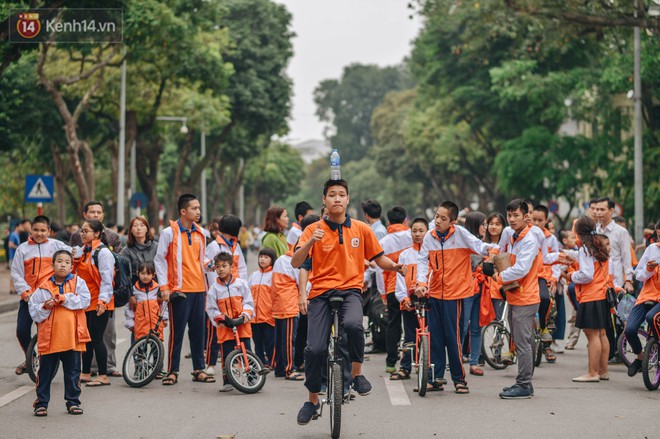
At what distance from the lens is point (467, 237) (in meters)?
10.2

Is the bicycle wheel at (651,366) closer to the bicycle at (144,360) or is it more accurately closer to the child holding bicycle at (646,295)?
the child holding bicycle at (646,295)

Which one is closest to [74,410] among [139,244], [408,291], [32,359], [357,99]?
[32,359]

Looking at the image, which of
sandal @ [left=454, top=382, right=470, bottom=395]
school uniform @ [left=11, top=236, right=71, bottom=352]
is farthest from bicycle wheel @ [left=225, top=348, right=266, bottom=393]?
school uniform @ [left=11, top=236, right=71, bottom=352]

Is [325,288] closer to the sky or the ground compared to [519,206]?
closer to the ground

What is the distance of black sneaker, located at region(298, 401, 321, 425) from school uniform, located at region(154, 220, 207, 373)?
308cm

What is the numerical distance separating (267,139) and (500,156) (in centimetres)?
1470

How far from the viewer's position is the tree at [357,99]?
10800cm

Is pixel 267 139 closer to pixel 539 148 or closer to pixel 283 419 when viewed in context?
pixel 539 148

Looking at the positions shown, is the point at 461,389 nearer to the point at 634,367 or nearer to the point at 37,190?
the point at 634,367

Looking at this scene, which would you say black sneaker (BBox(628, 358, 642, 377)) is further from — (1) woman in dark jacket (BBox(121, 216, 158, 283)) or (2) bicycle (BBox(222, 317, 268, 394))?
(1) woman in dark jacket (BBox(121, 216, 158, 283))

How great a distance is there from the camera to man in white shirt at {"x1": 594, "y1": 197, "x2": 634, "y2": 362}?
12.1 meters

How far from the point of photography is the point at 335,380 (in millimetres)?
7812

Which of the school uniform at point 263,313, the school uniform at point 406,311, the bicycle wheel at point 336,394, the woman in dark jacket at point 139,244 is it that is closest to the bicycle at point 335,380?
the bicycle wheel at point 336,394

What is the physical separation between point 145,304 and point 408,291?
2.75 metres
